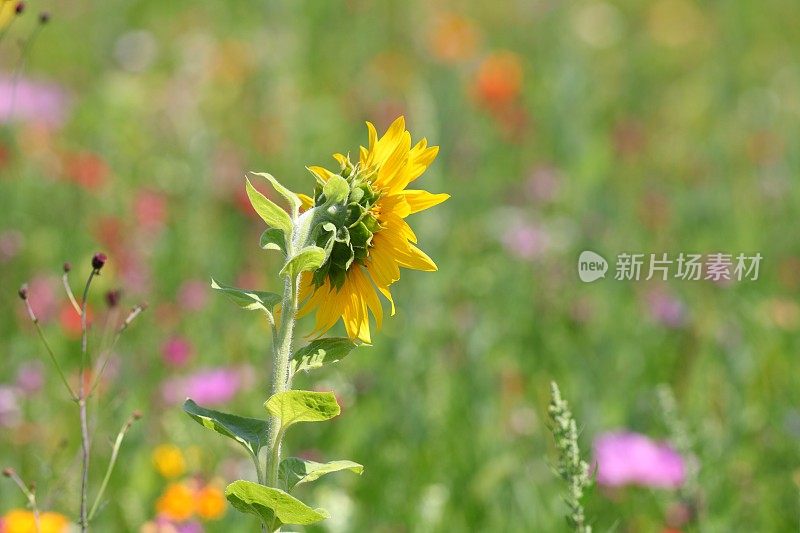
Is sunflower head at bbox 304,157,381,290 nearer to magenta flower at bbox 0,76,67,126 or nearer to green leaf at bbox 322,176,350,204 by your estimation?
green leaf at bbox 322,176,350,204

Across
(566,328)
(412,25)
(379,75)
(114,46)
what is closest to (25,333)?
(566,328)

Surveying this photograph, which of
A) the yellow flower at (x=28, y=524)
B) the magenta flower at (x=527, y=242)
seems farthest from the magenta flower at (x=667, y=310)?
the yellow flower at (x=28, y=524)

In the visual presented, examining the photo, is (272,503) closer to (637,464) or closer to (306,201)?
(306,201)

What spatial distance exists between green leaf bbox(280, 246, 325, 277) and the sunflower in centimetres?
4

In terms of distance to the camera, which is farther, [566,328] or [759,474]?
[566,328]

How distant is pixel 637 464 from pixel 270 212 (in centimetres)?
154

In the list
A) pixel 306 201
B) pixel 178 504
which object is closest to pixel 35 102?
pixel 178 504

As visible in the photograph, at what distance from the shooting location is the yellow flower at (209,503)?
2.21 metres

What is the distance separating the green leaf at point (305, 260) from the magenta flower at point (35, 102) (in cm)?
413

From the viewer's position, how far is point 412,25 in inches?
271

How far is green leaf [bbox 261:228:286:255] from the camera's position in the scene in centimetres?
137

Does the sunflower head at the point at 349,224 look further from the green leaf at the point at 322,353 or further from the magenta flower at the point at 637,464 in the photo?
the magenta flower at the point at 637,464

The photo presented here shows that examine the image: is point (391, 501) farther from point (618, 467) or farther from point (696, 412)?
point (696, 412)

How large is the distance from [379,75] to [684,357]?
130 inches
